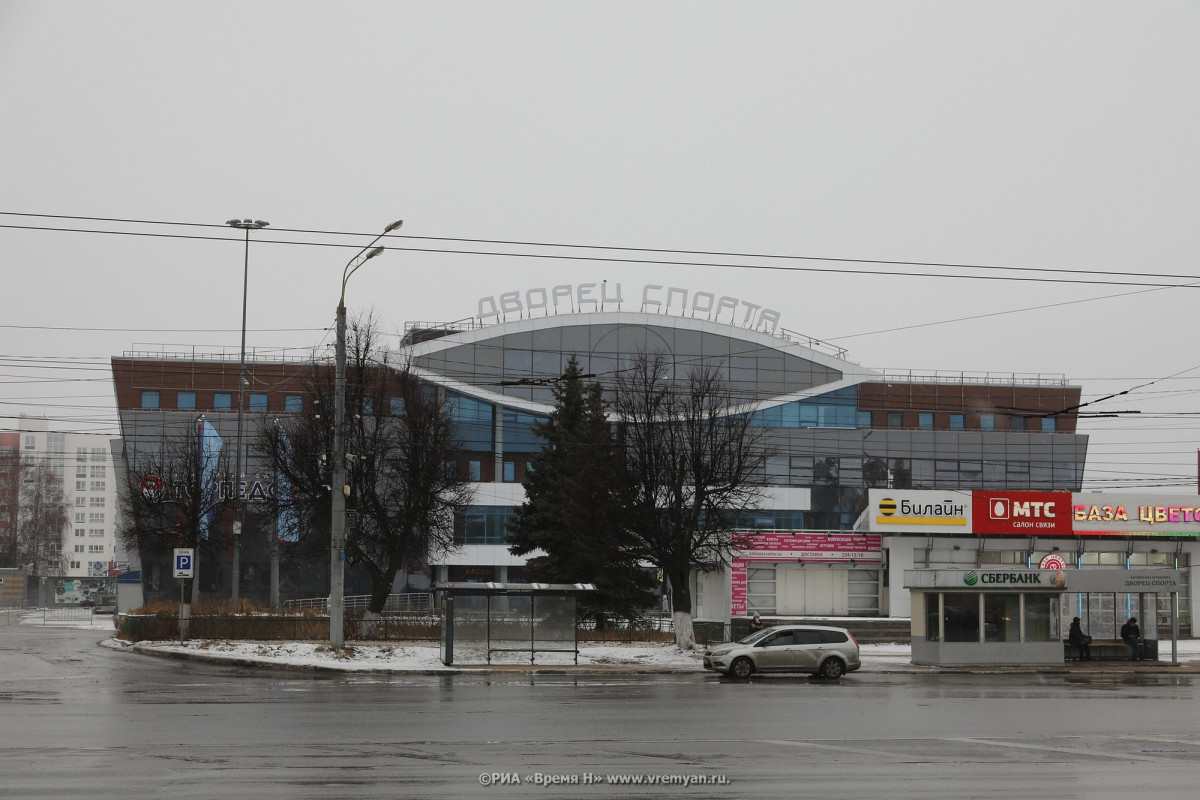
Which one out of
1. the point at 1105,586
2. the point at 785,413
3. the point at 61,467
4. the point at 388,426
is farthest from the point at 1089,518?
the point at 61,467

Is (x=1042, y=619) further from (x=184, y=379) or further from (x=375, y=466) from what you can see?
(x=184, y=379)

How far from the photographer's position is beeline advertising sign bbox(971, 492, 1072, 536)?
53062 millimetres

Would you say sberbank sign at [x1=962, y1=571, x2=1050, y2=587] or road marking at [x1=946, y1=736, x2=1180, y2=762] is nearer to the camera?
road marking at [x1=946, y1=736, x2=1180, y2=762]

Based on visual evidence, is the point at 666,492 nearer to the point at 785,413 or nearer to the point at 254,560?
the point at 254,560

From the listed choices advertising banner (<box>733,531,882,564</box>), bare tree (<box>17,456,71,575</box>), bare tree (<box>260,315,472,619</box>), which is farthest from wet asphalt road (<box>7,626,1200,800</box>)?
bare tree (<box>17,456,71,575</box>)

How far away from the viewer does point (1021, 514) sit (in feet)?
174

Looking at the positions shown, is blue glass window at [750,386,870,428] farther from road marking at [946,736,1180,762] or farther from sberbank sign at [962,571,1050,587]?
road marking at [946,736,1180,762]

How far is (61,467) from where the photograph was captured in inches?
7352

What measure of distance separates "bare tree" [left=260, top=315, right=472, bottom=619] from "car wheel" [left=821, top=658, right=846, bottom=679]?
17297 mm

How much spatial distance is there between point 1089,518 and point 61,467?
17022cm

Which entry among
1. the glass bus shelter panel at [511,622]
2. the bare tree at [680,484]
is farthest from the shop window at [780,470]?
the glass bus shelter panel at [511,622]

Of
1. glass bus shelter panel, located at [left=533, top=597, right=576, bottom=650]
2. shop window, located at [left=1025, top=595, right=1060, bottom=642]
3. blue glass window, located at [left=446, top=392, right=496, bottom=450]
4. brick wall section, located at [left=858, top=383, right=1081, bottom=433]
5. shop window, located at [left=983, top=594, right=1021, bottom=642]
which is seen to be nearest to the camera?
glass bus shelter panel, located at [left=533, top=597, right=576, bottom=650]

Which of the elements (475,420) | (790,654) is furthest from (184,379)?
(790,654)

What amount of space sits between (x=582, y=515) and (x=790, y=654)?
11.8m
